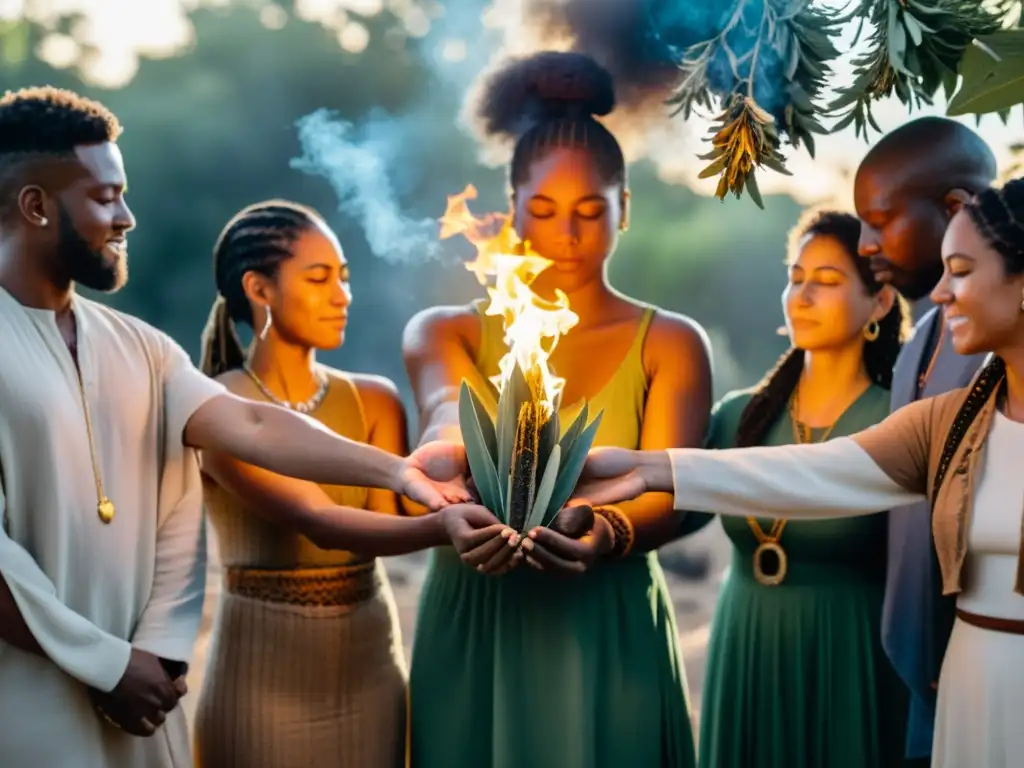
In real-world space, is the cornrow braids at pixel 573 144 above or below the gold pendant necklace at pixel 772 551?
above

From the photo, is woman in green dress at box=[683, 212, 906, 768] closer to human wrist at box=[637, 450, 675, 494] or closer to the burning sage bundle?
human wrist at box=[637, 450, 675, 494]

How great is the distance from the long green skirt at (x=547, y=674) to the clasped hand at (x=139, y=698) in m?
0.67

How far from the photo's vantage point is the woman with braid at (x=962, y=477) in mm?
2467

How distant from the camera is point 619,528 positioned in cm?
293

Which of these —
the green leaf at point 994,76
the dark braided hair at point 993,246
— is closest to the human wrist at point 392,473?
the dark braided hair at point 993,246

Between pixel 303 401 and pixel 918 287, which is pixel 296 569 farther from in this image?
pixel 918 287

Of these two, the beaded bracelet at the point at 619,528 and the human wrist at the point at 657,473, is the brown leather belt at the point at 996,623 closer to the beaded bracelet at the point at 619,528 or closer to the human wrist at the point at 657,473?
the human wrist at the point at 657,473

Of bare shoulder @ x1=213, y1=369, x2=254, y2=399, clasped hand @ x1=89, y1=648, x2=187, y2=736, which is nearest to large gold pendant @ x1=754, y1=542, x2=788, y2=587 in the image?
bare shoulder @ x1=213, y1=369, x2=254, y2=399

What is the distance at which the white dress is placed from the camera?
2.44m

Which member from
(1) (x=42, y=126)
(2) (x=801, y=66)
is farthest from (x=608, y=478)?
(1) (x=42, y=126)

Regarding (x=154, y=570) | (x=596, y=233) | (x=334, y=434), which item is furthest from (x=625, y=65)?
(x=154, y=570)

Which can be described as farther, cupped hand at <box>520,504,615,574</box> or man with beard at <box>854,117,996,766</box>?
man with beard at <box>854,117,996,766</box>

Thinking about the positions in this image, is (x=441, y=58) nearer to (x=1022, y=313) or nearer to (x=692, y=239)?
(x=692, y=239)

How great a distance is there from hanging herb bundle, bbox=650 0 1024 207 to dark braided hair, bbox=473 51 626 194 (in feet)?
0.83
